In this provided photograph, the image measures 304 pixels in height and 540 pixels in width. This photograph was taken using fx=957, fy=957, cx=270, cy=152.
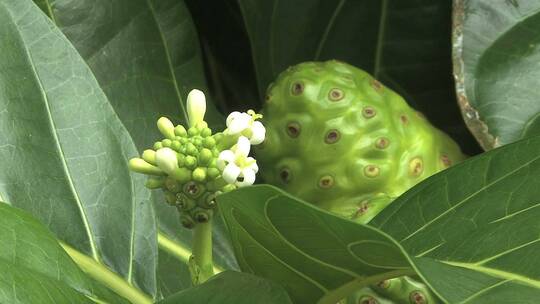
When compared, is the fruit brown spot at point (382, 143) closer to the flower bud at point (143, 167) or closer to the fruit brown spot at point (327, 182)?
the fruit brown spot at point (327, 182)

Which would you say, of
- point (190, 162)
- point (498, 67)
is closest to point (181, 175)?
point (190, 162)

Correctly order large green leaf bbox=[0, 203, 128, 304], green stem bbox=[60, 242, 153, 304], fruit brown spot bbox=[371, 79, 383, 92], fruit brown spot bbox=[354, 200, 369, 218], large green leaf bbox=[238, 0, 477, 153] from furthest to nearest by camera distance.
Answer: large green leaf bbox=[238, 0, 477, 153], fruit brown spot bbox=[371, 79, 383, 92], fruit brown spot bbox=[354, 200, 369, 218], green stem bbox=[60, 242, 153, 304], large green leaf bbox=[0, 203, 128, 304]

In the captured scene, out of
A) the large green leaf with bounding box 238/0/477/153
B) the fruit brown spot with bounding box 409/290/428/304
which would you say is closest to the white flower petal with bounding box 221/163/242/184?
the fruit brown spot with bounding box 409/290/428/304

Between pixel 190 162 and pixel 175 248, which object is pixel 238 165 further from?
pixel 175 248

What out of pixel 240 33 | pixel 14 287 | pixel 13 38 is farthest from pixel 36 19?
pixel 240 33

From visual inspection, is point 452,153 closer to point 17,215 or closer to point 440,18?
point 440,18

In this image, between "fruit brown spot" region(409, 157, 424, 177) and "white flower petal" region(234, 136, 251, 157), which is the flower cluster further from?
"fruit brown spot" region(409, 157, 424, 177)
